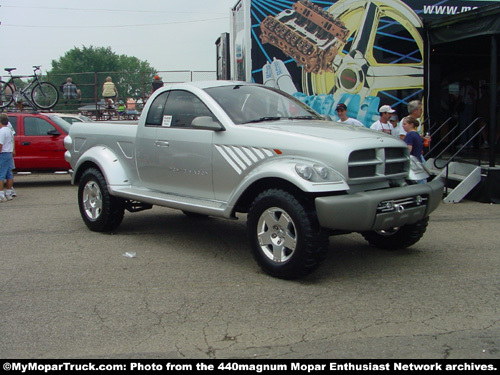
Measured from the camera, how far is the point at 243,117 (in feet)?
→ 20.0

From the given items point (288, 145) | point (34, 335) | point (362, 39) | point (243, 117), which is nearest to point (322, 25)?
point (362, 39)

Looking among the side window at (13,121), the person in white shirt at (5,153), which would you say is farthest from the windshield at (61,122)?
the person in white shirt at (5,153)

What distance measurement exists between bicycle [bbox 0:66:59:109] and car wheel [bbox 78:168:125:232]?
31.9 feet

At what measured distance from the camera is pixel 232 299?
15.9ft

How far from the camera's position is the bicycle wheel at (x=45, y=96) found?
16.4 metres

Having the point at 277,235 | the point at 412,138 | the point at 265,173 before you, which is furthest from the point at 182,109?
the point at 412,138

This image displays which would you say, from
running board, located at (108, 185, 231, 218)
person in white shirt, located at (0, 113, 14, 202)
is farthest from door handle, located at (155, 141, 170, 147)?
person in white shirt, located at (0, 113, 14, 202)

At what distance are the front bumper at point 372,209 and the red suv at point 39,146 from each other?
978 centimetres

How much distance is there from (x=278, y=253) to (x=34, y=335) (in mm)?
2275

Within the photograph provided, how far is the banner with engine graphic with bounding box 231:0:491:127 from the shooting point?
38.4ft

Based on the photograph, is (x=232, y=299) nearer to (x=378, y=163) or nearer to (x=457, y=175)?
(x=378, y=163)

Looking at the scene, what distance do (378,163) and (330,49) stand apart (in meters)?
7.04

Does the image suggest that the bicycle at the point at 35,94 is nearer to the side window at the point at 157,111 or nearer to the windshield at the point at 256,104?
the side window at the point at 157,111
